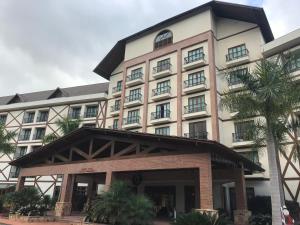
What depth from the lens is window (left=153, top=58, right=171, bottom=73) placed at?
112 ft

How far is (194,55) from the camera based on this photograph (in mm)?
32500

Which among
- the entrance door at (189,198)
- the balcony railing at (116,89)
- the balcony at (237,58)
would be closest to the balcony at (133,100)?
the balcony railing at (116,89)

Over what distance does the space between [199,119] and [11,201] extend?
18727mm

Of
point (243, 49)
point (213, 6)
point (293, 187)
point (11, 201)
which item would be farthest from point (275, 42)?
point (11, 201)

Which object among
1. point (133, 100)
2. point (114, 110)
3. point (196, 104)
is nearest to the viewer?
point (196, 104)

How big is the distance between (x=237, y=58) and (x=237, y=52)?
1.01 meters

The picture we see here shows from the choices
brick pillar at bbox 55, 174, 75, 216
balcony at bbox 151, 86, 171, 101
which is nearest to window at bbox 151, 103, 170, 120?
balcony at bbox 151, 86, 171, 101

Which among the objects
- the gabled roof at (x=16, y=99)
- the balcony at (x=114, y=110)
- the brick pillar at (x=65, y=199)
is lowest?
the brick pillar at (x=65, y=199)

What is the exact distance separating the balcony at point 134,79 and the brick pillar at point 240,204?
20609mm

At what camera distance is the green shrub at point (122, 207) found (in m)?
14.0

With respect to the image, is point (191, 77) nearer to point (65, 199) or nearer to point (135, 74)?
point (135, 74)

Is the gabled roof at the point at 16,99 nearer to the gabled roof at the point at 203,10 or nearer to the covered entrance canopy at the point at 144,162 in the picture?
the gabled roof at the point at 203,10

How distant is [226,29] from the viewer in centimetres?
3228

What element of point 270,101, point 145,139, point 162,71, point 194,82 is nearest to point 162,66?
point 162,71
